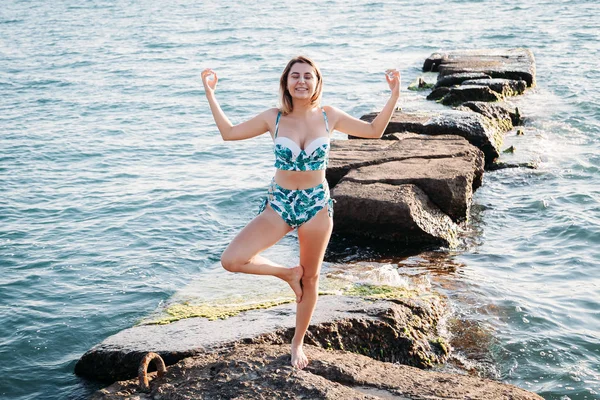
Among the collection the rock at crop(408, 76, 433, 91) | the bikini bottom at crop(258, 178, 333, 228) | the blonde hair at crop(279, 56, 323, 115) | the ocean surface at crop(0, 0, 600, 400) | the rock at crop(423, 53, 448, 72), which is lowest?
the ocean surface at crop(0, 0, 600, 400)

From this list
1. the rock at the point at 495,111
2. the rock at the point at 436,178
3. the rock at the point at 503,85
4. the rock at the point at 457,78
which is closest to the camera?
the rock at the point at 436,178

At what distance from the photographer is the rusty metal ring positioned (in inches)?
186

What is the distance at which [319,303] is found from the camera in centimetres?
595

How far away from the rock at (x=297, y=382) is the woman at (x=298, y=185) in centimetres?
18

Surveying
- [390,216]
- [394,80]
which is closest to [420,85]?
[390,216]

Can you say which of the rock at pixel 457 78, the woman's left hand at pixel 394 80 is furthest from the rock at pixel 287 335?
the rock at pixel 457 78

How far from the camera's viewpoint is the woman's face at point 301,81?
4895mm

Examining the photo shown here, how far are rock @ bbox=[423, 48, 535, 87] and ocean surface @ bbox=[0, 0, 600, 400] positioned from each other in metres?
0.59

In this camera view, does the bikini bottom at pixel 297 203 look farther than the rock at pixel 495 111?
No

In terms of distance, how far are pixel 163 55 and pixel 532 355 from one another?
64.0 feet

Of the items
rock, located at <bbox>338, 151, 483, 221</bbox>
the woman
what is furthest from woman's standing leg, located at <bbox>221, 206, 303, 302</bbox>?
rock, located at <bbox>338, 151, 483, 221</bbox>

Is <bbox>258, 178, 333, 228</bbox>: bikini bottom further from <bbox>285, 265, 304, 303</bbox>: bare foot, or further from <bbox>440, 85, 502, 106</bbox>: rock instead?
<bbox>440, 85, 502, 106</bbox>: rock

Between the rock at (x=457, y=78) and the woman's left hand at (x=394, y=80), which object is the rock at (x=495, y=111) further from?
the woman's left hand at (x=394, y=80)

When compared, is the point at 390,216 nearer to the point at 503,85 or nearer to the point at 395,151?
the point at 395,151
